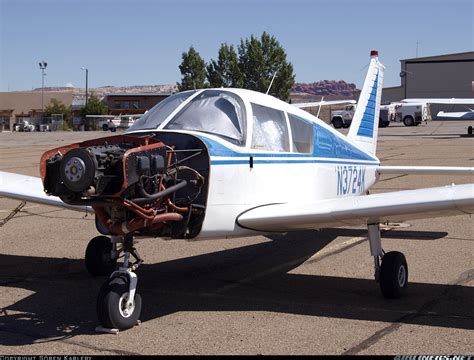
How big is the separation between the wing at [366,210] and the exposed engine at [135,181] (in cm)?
82

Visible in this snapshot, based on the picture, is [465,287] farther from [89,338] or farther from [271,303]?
[89,338]

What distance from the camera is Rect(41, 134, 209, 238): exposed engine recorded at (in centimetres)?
607

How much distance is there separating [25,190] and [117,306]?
3.72 meters

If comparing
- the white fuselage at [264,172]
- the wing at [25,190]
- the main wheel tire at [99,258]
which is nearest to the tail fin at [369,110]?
the white fuselage at [264,172]

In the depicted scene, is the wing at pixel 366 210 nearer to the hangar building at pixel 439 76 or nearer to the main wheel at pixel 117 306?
the main wheel at pixel 117 306

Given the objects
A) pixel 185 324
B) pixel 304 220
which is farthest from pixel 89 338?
pixel 304 220

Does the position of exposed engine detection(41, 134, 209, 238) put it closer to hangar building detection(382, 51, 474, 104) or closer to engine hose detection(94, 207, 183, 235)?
engine hose detection(94, 207, 183, 235)

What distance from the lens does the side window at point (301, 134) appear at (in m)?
8.60

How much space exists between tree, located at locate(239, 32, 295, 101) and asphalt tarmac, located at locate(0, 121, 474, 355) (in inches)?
3162

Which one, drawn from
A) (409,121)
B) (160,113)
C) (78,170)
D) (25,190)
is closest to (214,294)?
(160,113)

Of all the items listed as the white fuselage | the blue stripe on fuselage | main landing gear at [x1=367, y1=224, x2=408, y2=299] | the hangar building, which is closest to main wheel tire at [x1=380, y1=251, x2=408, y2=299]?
main landing gear at [x1=367, y1=224, x2=408, y2=299]

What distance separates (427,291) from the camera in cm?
803

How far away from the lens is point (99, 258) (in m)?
8.98

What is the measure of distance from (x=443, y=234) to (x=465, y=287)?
3.37m
